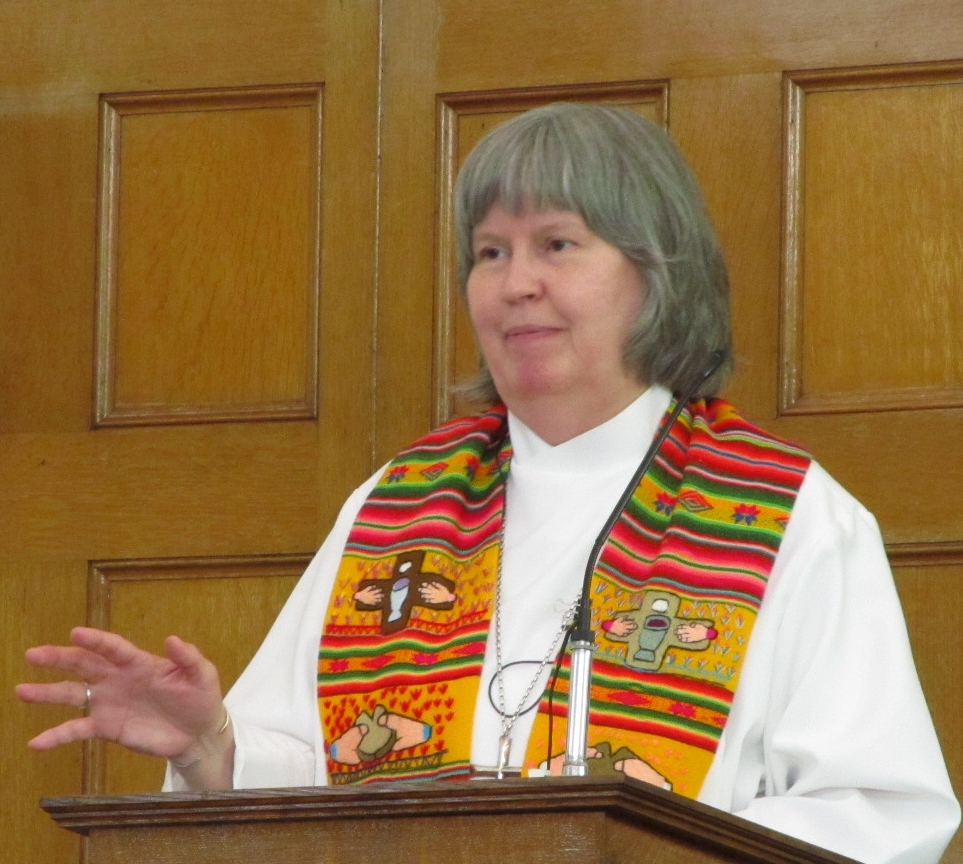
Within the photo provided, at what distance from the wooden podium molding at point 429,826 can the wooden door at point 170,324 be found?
1.72 meters

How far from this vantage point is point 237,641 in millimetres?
3576

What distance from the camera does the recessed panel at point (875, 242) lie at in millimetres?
3336

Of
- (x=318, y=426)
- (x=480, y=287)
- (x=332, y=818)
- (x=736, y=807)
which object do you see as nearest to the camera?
(x=332, y=818)

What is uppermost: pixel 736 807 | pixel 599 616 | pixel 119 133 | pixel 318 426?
pixel 119 133

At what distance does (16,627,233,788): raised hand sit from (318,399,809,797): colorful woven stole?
0.29m

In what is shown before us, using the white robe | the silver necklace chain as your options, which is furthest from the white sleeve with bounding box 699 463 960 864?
the silver necklace chain

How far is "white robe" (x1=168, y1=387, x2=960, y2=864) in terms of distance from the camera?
238cm

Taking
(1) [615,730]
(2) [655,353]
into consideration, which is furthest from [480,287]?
(1) [615,730]

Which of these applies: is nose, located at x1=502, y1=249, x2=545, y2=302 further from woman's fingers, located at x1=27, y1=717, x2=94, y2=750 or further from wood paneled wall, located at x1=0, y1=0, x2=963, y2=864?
woman's fingers, located at x1=27, y1=717, x2=94, y2=750

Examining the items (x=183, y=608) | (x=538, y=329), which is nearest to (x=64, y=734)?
(x=538, y=329)

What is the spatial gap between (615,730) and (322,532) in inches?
44.4

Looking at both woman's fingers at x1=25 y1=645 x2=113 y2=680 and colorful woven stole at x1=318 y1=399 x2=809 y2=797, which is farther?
colorful woven stole at x1=318 y1=399 x2=809 y2=797

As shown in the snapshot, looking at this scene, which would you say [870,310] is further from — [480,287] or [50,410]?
[50,410]

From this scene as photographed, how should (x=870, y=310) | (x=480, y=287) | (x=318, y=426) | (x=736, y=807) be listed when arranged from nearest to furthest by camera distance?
(x=736, y=807), (x=480, y=287), (x=870, y=310), (x=318, y=426)
